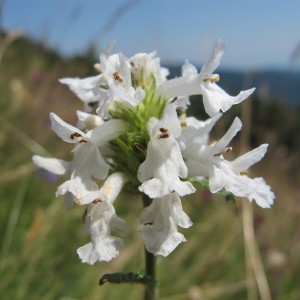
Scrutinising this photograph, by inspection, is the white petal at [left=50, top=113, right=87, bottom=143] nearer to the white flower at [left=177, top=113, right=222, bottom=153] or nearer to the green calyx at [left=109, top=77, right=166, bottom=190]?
the green calyx at [left=109, top=77, right=166, bottom=190]

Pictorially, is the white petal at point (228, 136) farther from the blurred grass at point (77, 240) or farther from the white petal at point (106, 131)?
the blurred grass at point (77, 240)

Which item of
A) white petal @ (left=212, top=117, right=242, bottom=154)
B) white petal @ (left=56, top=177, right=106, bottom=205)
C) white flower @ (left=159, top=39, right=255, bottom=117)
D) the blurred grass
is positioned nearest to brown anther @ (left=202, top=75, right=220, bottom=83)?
white flower @ (left=159, top=39, right=255, bottom=117)

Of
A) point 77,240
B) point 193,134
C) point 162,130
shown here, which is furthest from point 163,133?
point 77,240

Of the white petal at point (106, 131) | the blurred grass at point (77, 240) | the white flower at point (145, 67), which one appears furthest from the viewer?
the blurred grass at point (77, 240)

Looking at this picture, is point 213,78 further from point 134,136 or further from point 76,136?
point 76,136

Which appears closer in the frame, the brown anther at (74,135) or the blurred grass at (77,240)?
the brown anther at (74,135)

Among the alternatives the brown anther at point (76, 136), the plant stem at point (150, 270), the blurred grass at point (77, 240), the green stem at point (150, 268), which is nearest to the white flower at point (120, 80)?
the brown anther at point (76, 136)
